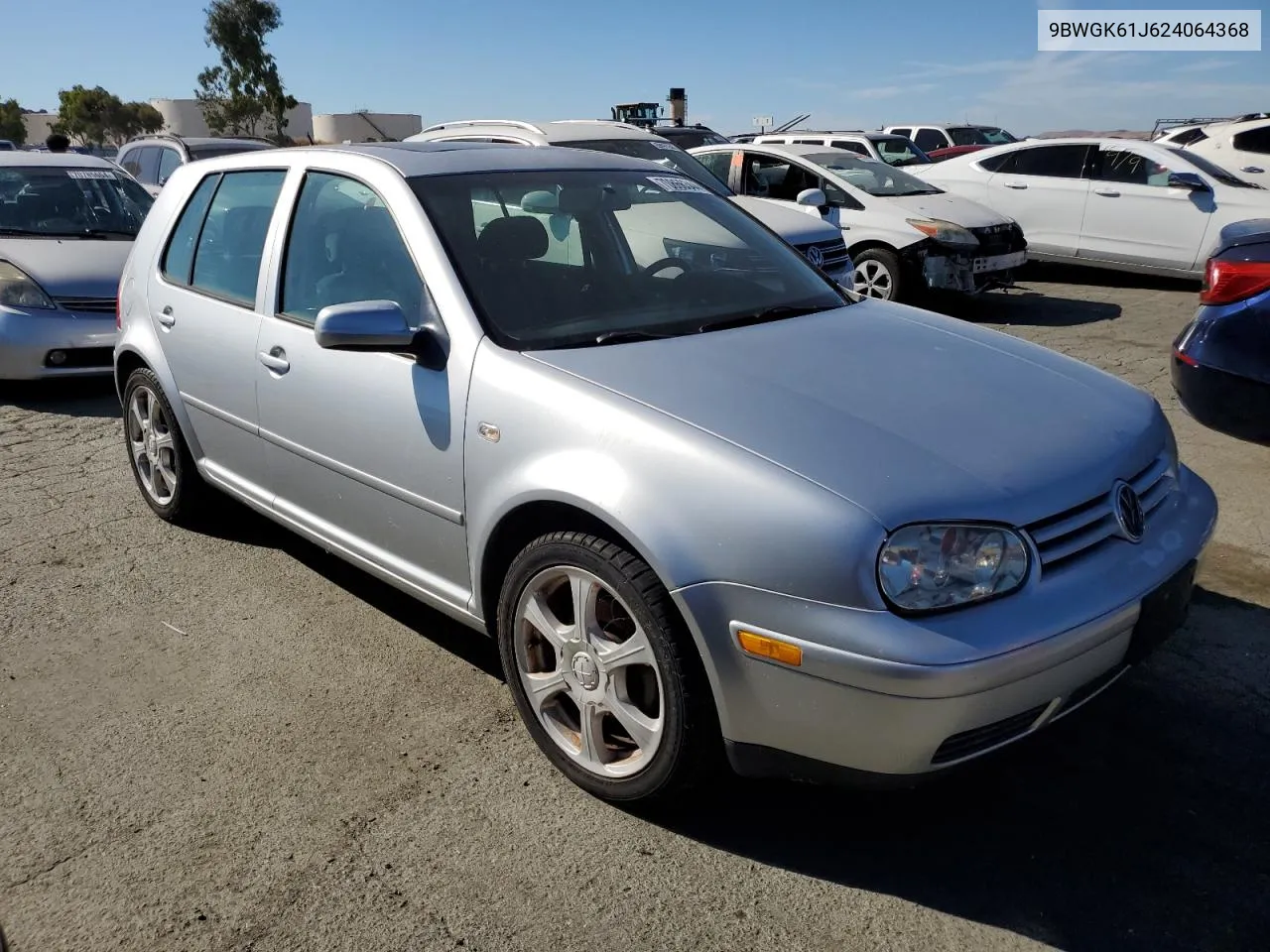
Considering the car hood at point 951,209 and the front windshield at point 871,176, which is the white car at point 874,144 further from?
the car hood at point 951,209

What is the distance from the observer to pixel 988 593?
226 centimetres

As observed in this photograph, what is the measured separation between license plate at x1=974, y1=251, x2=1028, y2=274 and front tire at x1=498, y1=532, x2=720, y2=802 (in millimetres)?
7384

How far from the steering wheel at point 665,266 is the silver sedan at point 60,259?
16.1 feet

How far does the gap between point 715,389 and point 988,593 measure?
0.83 metres

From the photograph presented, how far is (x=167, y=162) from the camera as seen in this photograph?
11852 mm

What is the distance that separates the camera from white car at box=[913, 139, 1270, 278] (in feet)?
33.9

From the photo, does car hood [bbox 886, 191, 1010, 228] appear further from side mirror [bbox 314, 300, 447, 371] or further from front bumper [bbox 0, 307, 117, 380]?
side mirror [bbox 314, 300, 447, 371]

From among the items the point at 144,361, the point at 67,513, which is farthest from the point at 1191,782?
the point at 67,513

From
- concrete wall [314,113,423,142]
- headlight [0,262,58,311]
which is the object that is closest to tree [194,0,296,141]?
concrete wall [314,113,423,142]

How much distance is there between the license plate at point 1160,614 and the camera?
249 cm

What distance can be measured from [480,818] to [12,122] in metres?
77.2

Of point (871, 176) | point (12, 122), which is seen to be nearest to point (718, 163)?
point (871, 176)

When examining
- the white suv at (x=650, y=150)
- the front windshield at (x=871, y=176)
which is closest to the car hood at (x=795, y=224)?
the white suv at (x=650, y=150)

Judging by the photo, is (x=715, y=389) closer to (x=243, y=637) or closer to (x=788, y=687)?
(x=788, y=687)
